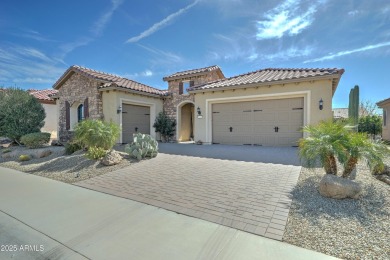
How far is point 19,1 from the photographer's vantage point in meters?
8.27

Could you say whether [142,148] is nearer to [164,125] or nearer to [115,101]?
[115,101]

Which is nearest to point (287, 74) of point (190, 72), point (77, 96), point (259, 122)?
point (259, 122)

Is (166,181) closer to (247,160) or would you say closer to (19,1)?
(247,160)

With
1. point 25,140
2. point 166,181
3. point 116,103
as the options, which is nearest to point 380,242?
point 166,181

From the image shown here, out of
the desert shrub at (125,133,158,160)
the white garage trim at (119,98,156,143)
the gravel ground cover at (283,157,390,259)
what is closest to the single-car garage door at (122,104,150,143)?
the white garage trim at (119,98,156,143)

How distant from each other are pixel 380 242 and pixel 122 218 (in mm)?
3901

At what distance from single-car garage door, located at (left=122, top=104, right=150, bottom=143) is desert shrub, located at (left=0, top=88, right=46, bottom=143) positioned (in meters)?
5.94

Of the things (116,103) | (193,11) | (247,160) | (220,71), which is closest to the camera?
(247,160)

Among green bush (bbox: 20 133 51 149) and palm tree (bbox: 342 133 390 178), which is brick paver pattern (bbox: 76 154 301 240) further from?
green bush (bbox: 20 133 51 149)

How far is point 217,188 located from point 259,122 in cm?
725

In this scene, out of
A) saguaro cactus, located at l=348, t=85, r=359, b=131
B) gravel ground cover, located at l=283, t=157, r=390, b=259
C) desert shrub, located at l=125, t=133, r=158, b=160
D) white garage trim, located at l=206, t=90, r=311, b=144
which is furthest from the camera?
white garage trim, located at l=206, t=90, r=311, b=144

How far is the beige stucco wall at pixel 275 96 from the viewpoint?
372 inches

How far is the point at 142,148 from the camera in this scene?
8023 mm

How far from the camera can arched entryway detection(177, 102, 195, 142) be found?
15.7 m
